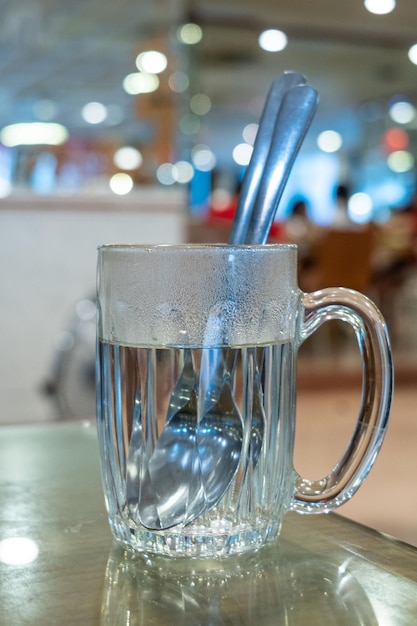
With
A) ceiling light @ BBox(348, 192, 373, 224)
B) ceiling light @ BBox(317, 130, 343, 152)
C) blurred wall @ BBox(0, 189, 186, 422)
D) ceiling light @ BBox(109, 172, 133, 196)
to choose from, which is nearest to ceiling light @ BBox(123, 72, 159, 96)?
ceiling light @ BBox(109, 172, 133, 196)

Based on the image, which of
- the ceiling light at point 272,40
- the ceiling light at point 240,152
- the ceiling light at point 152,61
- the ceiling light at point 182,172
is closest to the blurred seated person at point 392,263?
the ceiling light at point 272,40

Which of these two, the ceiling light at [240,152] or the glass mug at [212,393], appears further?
the ceiling light at [240,152]

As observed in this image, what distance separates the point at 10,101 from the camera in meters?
3.16

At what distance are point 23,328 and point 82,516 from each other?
256 cm

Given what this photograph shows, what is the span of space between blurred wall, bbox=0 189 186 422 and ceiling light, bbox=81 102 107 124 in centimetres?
40

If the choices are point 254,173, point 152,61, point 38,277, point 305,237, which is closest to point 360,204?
point 305,237

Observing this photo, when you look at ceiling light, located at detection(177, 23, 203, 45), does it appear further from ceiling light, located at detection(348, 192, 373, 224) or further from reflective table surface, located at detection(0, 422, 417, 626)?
ceiling light, located at detection(348, 192, 373, 224)

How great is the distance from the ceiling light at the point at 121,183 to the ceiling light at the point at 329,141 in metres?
7.41

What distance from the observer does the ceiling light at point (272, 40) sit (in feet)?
20.3

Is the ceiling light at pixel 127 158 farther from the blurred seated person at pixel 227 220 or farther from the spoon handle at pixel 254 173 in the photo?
the spoon handle at pixel 254 173

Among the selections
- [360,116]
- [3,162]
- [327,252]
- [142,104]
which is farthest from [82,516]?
[360,116]

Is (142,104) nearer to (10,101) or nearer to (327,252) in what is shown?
(10,101)

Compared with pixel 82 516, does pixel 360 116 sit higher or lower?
higher

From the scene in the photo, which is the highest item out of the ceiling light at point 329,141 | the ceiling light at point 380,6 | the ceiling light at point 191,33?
the ceiling light at point 380,6
